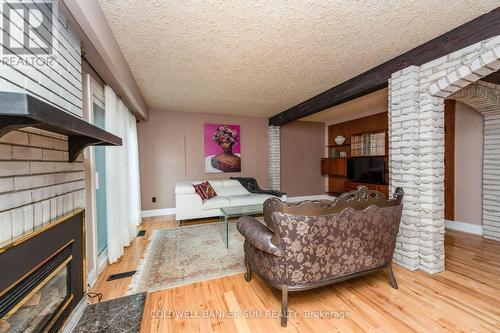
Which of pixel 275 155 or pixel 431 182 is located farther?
pixel 275 155

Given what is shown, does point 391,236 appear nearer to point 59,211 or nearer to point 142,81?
point 59,211

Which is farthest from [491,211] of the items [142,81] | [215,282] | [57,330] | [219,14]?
[142,81]

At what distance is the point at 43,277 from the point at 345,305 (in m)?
2.06

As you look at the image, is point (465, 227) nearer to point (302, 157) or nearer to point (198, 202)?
point (302, 157)

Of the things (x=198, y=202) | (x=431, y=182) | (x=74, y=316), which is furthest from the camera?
(x=198, y=202)

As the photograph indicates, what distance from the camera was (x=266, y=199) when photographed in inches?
85.8

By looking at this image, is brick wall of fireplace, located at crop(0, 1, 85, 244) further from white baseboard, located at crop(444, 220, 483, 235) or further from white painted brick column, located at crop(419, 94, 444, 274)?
white baseboard, located at crop(444, 220, 483, 235)

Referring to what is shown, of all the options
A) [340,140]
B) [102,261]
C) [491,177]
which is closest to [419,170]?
[491,177]

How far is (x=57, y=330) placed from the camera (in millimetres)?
1165

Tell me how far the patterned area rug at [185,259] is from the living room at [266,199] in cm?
2

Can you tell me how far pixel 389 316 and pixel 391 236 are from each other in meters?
0.61

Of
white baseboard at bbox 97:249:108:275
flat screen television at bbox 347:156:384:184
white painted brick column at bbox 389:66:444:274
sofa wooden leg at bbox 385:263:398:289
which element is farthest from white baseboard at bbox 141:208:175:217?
flat screen television at bbox 347:156:384:184

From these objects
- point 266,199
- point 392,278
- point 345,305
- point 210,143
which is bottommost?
point 345,305

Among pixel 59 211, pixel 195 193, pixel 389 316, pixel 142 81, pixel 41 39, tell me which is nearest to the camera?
pixel 41 39
